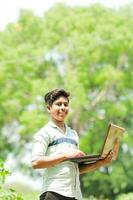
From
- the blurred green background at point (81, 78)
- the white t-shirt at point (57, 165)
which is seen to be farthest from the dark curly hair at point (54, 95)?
the blurred green background at point (81, 78)

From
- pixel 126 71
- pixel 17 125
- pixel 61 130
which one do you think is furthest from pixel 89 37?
pixel 61 130

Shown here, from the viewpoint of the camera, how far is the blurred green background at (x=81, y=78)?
1302 inches

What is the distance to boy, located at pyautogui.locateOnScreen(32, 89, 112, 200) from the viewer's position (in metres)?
4.39

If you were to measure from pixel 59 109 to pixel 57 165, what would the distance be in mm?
392

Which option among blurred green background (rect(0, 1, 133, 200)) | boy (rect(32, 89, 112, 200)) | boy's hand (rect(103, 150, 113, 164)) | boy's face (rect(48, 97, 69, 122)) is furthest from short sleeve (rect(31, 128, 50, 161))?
blurred green background (rect(0, 1, 133, 200))

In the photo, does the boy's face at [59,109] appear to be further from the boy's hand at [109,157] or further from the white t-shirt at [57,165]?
the boy's hand at [109,157]

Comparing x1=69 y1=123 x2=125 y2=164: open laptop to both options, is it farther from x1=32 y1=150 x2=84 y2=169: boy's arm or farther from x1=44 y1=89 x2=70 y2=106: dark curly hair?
x1=44 y1=89 x2=70 y2=106: dark curly hair

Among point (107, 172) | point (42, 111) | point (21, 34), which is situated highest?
point (21, 34)

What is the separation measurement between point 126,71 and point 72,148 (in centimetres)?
2961

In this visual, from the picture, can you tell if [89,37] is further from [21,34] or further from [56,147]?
[56,147]

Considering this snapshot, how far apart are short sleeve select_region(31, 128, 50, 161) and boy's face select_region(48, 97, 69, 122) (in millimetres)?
136

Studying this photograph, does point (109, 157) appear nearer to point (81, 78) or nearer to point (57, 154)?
point (57, 154)

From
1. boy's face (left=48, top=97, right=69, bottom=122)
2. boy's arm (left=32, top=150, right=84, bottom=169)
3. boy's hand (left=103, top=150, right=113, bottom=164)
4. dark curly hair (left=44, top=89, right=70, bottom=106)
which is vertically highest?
dark curly hair (left=44, top=89, right=70, bottom=106)

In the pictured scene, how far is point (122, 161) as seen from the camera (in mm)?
33531
